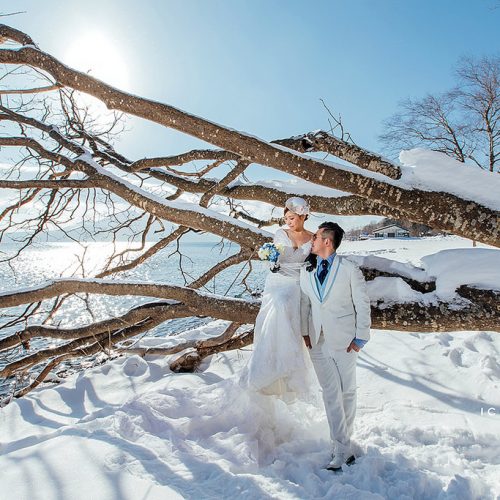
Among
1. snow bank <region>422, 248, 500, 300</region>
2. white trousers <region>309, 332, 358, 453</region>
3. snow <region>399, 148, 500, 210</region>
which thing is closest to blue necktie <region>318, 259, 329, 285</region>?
white trousers <region>309, 332, 358, 453</region>

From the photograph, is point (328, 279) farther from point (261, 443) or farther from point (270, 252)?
point (261, 443)

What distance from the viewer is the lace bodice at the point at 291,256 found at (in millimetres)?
3211

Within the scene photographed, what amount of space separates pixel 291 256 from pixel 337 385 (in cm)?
120

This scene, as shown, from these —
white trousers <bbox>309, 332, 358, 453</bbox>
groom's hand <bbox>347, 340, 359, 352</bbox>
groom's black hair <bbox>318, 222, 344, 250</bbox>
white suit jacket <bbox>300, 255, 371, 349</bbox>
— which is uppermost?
groom's black hair <bbox>318, 222, 344, 250</bbox>

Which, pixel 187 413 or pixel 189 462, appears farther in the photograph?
pixel 187 413

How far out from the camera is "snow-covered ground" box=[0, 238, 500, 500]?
2.23m

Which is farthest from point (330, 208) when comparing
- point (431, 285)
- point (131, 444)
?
point (131, 444)

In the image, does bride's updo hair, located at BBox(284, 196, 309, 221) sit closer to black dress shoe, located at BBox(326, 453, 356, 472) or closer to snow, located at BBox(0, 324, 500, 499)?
snow, located at BBox(0, 324, 500, 499)

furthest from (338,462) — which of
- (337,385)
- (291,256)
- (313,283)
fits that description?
(291,256)

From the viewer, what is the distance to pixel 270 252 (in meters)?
3.00

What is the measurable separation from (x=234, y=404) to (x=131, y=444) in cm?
101

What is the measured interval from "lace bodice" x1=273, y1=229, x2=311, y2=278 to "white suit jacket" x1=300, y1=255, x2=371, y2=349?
108mm

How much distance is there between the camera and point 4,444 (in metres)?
3.84

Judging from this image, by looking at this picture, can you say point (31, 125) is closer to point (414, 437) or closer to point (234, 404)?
point (234, 404)
